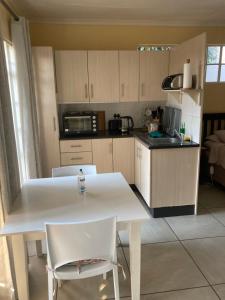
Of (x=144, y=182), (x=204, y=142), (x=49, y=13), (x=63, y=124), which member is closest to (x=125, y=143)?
(x=144, y=182)

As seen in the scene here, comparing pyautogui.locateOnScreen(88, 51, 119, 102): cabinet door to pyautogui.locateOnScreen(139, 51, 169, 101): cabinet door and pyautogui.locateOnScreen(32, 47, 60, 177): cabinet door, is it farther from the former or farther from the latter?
pyautogui.locateOnScreen(32, 47, 60, 177): cabinet door

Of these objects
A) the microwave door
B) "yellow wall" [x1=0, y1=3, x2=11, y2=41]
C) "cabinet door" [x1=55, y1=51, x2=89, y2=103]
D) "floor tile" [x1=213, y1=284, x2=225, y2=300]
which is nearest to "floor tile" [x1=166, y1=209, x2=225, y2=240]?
"floor tile" [x1=213, y1=284, x2=225, y2=300]

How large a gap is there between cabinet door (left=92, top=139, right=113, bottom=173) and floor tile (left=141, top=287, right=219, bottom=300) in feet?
6.81

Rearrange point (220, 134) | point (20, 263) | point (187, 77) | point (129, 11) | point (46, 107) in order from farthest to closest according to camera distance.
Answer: point (220, 134)
point (46, 107)
point (129, 11)
point (187, 77)
point (20, 263)

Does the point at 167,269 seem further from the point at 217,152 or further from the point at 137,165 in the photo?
the point at 217,152

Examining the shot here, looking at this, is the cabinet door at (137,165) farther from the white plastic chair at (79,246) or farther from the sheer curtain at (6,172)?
the white plastic chair at (79,246)

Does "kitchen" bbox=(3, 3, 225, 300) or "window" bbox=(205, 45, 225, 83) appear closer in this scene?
"kitchen" bbox=(3, 3, 225, 300)

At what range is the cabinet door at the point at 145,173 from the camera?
10.3 feet

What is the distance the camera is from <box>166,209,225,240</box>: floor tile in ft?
9.22

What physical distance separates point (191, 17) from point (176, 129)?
1.66m

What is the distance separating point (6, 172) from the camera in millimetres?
1794

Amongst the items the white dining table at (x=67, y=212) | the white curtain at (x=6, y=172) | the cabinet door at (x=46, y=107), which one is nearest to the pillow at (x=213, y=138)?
the cabinet door at (x=46, y=107)

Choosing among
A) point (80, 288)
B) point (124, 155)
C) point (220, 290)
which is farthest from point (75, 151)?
point (220, 290)

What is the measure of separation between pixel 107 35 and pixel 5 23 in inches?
64.0
